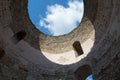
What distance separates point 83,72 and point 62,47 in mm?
2085

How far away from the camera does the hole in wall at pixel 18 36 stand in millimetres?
11016

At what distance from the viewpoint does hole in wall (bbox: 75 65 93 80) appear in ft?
32.4

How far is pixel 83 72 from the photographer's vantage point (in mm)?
10141

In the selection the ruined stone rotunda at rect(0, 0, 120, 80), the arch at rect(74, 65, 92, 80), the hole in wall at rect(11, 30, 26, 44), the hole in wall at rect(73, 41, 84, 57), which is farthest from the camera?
the hole in wall at rect(73, 41, 84, 57)

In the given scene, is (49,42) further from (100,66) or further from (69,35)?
(100,66)

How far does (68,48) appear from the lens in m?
11.7

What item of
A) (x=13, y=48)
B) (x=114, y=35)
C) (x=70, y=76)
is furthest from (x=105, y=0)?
(x=13, y=48)

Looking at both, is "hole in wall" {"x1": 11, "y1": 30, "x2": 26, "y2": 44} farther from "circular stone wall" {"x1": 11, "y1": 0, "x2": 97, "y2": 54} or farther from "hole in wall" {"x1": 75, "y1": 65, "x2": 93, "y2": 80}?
"hole in wall" {"x1": 75, "y1": 65, "x2": 93, "y2": 80}

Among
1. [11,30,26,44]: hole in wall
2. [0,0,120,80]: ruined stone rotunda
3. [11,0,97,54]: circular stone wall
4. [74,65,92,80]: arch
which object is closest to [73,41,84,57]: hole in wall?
[0,0,120,80]: ruined stone rotunda

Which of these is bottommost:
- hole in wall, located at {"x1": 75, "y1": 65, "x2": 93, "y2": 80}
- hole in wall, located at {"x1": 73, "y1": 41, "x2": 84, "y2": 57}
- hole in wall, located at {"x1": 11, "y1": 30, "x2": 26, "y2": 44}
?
hole in wall, located at {"x1": 75, "y1": 65, "x2": 93, "y2": 80}

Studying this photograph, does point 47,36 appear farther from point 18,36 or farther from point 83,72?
point 83,72

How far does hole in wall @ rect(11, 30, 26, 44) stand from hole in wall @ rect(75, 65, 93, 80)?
3.12 meters

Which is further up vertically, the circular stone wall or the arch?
the circular stone wall

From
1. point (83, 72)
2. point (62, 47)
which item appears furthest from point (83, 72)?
point (62, 47)
